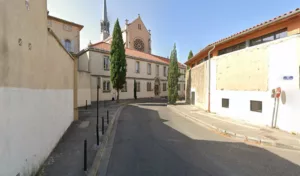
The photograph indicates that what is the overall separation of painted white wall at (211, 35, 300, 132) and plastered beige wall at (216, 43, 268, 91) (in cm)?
30

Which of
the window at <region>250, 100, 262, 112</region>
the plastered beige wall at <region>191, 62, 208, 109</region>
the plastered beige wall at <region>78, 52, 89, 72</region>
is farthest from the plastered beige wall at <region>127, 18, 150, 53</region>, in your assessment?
the window at <region>250, 100, 262, 112</region>

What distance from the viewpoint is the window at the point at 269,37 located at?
348 inches

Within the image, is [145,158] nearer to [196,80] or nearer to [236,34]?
[236,34]

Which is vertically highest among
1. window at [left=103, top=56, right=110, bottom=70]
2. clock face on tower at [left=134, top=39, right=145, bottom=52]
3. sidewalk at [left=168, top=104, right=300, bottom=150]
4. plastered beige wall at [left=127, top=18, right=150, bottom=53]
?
plastered beige wall at [left=127, top=18, right=150, bottom=53]

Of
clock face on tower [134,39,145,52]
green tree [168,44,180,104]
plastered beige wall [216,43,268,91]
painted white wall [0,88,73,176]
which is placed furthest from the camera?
clock face on tower [134,39,145,52]

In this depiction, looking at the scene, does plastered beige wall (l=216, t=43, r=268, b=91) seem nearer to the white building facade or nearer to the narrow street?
the narrow street

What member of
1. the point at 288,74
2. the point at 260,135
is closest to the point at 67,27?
the point at 288,74

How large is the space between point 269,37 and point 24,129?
12.1 m

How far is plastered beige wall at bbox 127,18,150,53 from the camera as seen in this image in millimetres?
37700

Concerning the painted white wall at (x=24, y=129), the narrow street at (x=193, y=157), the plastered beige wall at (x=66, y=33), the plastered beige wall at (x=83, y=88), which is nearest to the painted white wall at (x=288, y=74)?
the narrow street at (x=193, y=157)

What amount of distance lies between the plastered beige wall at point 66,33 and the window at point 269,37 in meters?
26.2

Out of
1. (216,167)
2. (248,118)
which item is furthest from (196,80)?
(216,167)

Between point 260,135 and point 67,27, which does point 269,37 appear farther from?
point 67,27

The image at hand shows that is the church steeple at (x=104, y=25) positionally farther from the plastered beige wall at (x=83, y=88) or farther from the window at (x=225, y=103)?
the window at (x=225, y=103)
